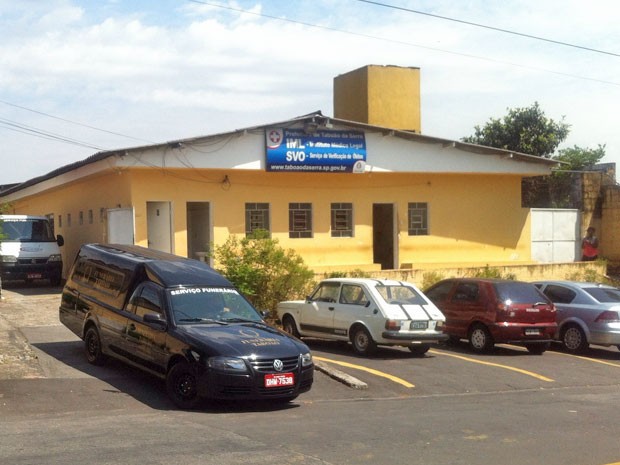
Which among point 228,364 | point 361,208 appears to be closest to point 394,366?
point 228,364

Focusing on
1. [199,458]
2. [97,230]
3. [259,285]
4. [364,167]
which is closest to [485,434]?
[199,458]

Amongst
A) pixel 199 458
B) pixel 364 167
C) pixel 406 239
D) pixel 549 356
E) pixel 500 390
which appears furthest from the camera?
pixel 406 239

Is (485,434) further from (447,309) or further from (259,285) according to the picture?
(259,285)

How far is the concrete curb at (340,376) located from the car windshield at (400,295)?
2.48 metres

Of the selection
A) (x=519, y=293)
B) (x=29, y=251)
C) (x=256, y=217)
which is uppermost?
(x=256, y=217)

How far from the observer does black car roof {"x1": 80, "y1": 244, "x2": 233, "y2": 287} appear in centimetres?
1284

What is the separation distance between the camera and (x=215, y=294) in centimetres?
1291

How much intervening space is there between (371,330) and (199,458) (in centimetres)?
857

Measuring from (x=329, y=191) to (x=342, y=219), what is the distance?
105 centimetres

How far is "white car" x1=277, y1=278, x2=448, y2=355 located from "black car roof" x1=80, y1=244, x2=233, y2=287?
3835mm

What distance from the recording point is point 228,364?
10945mm

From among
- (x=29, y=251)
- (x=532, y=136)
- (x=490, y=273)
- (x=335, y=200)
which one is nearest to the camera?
(x=29, y=251)

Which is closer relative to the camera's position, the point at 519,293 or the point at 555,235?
the point at 519,293

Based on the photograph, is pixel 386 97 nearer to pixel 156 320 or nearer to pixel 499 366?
pixel 499 366
